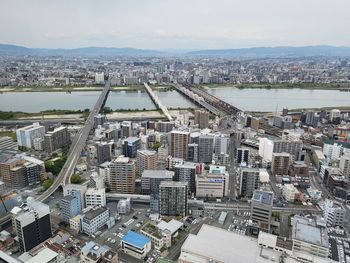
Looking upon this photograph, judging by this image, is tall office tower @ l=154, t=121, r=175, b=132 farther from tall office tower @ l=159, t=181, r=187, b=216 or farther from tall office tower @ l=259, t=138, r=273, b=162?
tall office tower @ l=159, t=181, r=187, b=216

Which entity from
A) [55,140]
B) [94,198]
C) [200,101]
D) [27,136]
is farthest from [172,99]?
[94,198]

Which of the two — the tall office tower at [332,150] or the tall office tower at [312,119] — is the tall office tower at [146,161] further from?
the tall office tower at [312,119]

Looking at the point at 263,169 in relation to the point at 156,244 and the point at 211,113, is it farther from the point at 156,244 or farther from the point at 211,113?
the point at 211,113

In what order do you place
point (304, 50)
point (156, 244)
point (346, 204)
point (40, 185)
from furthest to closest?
1. point (304, 50)
2. point (40, 185)
3. point (346, 204)
4. point (156, 244)

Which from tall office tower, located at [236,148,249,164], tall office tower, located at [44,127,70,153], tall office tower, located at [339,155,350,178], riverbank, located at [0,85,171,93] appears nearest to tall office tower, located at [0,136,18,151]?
tall office tower, located at [44,127,70,153]

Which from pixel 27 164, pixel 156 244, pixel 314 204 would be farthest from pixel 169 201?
pixel 27 164

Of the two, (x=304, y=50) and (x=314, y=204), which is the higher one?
(x=304, y=50)
